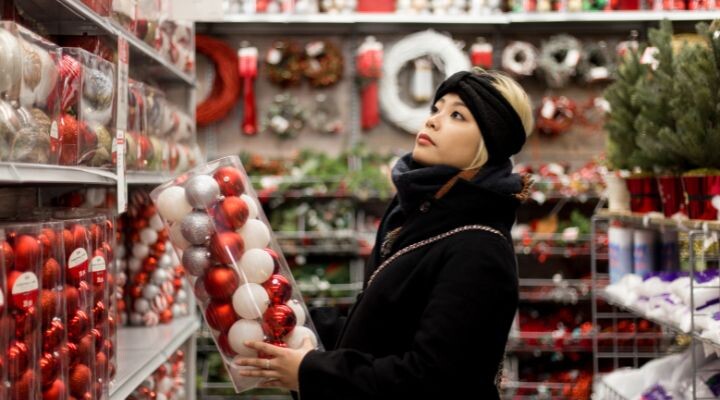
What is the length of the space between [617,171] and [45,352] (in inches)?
113

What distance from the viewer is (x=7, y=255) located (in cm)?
133

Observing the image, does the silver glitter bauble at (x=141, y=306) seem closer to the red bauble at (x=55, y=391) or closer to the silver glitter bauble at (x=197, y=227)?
the silver glitter bauble at (x=197, y=227)

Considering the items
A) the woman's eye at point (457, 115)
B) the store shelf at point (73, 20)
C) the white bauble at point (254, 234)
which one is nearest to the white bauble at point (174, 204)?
the white bauble at point (254, 234)

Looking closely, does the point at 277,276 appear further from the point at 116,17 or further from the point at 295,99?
the point at 295,99

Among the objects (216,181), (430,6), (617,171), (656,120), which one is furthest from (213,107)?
(216,181)

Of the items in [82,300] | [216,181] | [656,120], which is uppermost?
[656,120]

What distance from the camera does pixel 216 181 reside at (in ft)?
6.05

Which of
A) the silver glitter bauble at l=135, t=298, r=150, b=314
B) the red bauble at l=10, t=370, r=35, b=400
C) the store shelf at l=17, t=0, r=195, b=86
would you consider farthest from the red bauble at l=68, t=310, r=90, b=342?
the silver glitter bauble at l=135, t=298, r=150, b=314

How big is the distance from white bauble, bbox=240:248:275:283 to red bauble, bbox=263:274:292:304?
0.01 m

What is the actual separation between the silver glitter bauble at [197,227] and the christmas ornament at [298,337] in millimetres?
283

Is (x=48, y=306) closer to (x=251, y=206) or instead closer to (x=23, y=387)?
(x=23, y=387)

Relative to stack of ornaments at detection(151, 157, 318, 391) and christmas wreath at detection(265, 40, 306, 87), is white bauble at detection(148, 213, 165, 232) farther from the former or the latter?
christmas wreath at detection(265, 40, 306, 87)

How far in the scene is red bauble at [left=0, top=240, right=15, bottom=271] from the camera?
4.29 feet

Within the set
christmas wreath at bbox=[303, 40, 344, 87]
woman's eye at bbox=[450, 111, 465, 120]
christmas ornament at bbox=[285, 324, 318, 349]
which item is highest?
christmas wreath at bbox=[303, 40, 344, 87]
